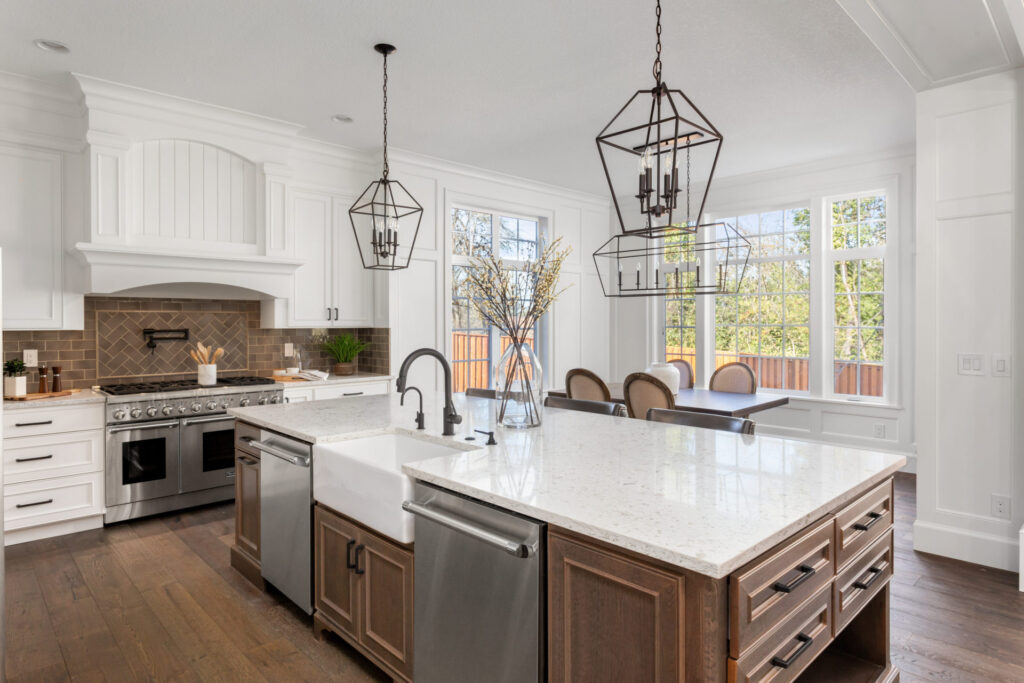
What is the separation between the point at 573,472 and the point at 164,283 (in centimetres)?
363

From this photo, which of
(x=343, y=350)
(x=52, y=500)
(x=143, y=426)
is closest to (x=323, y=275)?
(x=343, y=350)

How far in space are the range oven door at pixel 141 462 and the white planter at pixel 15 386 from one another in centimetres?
51

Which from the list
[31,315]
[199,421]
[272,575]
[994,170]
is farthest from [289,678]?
[994,170]

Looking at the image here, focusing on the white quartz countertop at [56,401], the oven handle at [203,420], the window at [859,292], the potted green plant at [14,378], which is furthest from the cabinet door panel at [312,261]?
the window at [859,292]

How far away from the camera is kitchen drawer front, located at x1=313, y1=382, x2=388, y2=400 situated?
4.71 m

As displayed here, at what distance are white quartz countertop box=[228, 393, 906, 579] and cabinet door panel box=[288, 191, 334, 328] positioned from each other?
2.37 meters

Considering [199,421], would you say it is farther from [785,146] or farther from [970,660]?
[785,146]

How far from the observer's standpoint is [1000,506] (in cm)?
310

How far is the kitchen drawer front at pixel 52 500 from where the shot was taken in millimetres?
3447

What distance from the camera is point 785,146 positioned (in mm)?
5023

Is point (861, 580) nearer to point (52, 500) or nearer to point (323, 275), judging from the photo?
point (52, 500)

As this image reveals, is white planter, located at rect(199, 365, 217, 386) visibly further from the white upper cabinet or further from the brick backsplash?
the white upper cabinet

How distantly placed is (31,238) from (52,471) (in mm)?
1462

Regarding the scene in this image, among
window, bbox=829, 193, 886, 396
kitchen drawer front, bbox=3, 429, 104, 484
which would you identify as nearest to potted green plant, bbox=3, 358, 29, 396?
kitchen drawer front, bbox=3, 429, 104, 484
